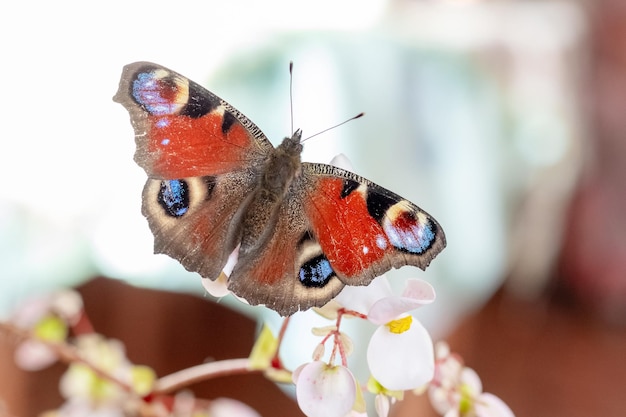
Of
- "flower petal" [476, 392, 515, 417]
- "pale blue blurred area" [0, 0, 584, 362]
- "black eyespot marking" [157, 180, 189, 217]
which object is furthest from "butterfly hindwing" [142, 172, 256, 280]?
"pale blue blurred area" [0, 0, 584, 362]

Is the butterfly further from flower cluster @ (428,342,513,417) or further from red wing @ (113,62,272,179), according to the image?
flower cluster @ (428,342,513,417)

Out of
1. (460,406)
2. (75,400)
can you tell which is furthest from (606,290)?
(75,400)

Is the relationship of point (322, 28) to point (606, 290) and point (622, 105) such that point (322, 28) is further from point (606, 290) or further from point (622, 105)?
point (606, 290)

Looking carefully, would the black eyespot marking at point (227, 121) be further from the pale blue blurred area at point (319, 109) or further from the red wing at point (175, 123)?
the pale blue blurred area at point (319, 109)

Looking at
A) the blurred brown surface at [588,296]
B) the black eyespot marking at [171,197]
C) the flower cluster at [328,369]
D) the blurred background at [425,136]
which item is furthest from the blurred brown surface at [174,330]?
Answer: the black eyespot marking at [171,197]

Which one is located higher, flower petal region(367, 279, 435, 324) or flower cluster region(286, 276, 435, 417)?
flower petal region(367, 279, 435, 324)
